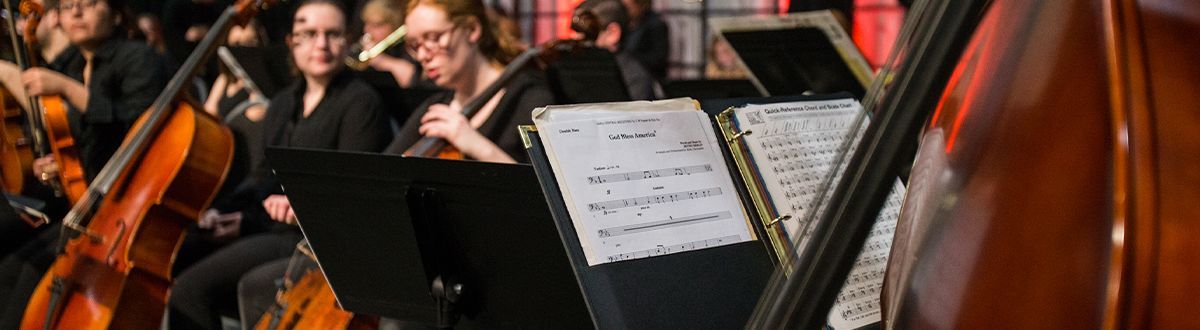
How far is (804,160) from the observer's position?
1.40 meters

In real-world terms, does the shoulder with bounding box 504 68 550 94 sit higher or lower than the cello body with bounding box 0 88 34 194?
lower

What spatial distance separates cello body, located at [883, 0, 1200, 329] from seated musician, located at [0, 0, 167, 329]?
3.18m

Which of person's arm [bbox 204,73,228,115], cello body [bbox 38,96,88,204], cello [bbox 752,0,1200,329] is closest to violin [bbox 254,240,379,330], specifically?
cello body [bbox 38,96,88,204]

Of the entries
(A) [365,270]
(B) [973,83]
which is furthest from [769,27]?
(B) [973,83]

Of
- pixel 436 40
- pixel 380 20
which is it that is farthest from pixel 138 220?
pixel 380 20

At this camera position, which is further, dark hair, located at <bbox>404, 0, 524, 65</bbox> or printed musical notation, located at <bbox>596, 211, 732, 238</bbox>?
dark hair, located at <bbox>404, 0, 524, 65</bbox>

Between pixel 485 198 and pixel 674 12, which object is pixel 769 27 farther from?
pixel 674 12

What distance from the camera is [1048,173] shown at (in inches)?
19.9

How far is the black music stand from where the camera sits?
1494mm

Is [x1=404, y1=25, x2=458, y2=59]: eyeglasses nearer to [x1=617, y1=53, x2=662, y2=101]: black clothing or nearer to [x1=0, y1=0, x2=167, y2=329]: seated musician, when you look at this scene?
[x1=617, y1=53, x2=662, y2=101]: black clothing

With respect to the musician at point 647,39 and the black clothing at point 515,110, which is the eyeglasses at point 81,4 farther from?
the musician at point 647,39

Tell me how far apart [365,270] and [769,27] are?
1.17 meters

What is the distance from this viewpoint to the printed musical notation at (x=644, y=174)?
1.22 m

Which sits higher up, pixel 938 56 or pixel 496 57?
pixel 496 57
